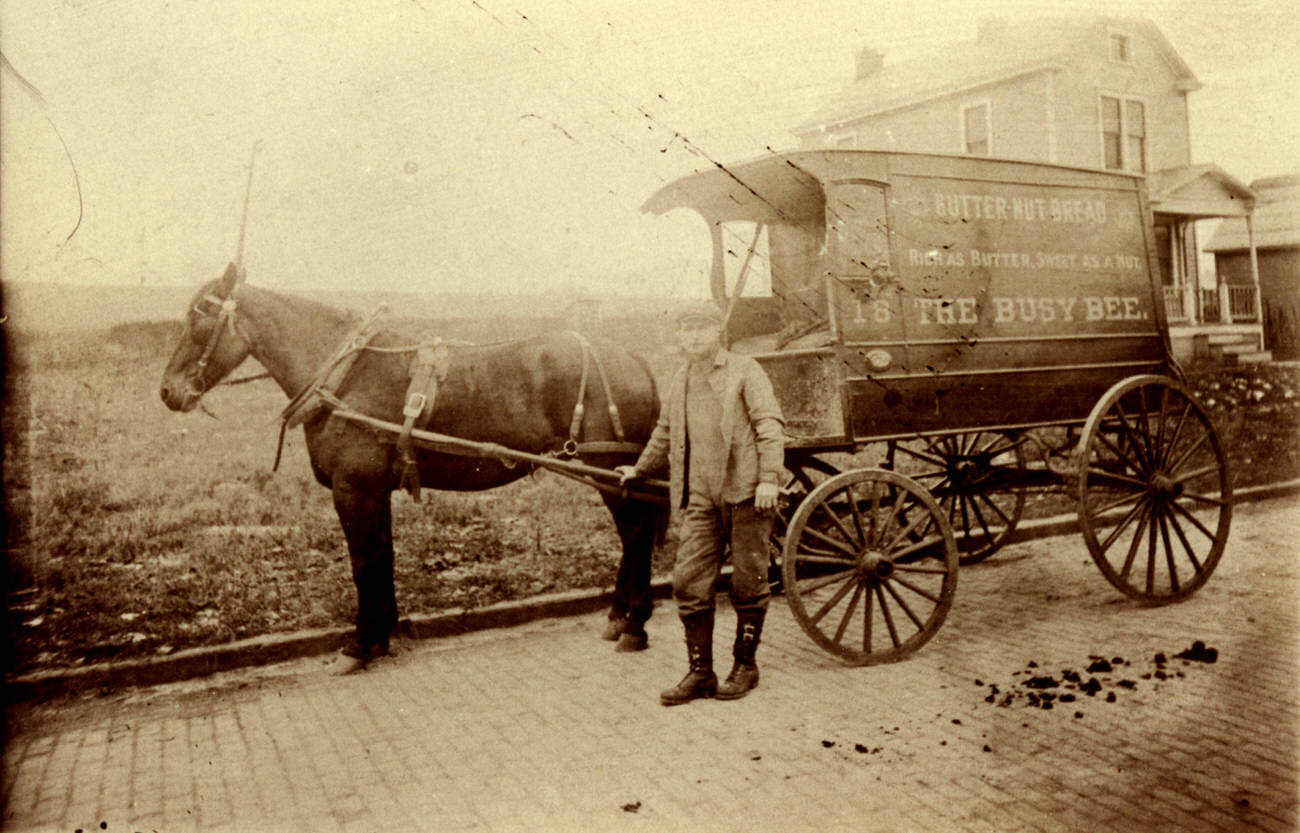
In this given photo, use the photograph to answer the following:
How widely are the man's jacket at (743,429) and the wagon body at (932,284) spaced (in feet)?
1.94

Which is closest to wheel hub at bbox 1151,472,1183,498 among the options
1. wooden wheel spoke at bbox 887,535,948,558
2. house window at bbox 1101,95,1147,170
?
wooden wheel spoke at bbox 887,535,948,558

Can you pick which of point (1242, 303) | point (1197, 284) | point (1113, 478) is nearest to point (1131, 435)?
point (1113, 478)

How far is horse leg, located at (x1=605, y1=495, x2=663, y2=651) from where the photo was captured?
5398 mm

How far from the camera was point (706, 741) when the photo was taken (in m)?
3.97

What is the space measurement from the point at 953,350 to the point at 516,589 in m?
3.24

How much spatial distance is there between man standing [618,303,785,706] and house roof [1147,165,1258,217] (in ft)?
29.0

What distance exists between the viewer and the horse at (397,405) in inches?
202

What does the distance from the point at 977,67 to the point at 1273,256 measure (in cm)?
607

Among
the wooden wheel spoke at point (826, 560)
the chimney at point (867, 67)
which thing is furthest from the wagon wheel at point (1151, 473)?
the chimney at point (867, 67)

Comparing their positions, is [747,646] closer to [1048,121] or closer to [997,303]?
[997,303]

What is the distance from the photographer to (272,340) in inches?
207

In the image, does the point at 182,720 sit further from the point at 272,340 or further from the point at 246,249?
the point at 246,249

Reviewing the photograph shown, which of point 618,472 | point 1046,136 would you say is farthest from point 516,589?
point 1046,136

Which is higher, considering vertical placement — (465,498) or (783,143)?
(783,143)
